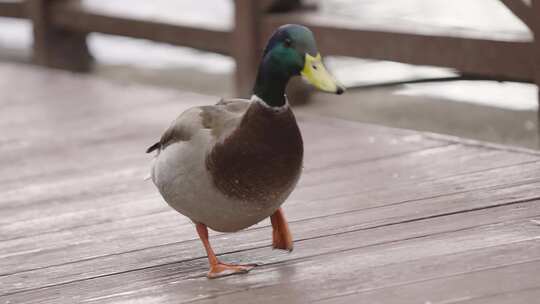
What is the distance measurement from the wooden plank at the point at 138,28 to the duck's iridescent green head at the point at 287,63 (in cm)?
336

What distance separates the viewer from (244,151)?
306cm

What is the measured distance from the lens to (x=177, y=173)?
325 centimetres

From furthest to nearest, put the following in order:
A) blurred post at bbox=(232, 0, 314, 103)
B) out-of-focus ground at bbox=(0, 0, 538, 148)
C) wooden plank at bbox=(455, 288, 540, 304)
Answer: blurred post at bbox=(232, 0, 314, 103) < out-of-focus ground at bbox=(0, 0, 538, 148) < wooden plank at bbox=(455, 288, 540, 304)

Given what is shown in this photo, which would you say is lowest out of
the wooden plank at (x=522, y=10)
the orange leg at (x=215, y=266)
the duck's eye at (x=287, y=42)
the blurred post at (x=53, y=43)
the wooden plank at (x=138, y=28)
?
the blurred post at (x=53, y=43)

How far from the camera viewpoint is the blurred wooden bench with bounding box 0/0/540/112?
509cm

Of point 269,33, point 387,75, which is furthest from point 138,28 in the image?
point 387,75

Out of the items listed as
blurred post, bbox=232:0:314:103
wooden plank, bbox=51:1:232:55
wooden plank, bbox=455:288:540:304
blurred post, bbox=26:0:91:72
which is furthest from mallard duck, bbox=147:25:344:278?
blurred post, bbox=26:0:91:72

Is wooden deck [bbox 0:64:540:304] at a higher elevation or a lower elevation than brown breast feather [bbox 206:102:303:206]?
lower

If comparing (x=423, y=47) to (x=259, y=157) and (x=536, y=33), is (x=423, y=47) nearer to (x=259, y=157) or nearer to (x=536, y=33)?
(x=536, y=33)

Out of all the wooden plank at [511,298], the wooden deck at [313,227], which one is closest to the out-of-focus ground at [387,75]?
the wooden deck at [313,227]

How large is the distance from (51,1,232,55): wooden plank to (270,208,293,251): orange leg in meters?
3.09

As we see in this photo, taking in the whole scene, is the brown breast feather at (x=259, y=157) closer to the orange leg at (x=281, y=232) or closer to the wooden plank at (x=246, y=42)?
the orange leg at (x=281, y=232)

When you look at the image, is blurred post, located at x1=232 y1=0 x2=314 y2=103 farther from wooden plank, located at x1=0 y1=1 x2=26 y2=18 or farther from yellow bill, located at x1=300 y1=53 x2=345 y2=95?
yellow bill, located at x1=300 y1=53 x2=345 y2=95

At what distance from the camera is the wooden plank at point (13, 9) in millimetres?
7762
